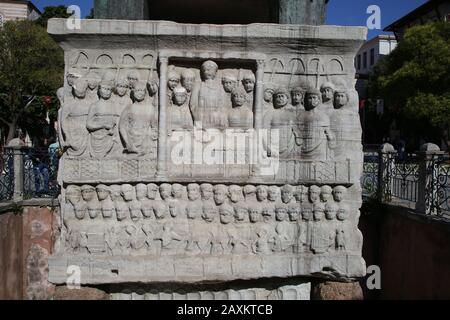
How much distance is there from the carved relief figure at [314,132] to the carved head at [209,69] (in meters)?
0.93

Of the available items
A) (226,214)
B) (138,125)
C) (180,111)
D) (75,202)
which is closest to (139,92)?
(138,125)

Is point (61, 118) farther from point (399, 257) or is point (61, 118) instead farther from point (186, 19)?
point (399, 257)

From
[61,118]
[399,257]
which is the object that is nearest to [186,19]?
[61,118]

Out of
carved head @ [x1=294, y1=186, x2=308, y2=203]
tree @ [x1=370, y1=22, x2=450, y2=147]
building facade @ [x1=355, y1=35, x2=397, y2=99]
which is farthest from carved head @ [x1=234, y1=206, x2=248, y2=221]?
building facade @ [x1=355, y1=35, x2=397, y2=99]

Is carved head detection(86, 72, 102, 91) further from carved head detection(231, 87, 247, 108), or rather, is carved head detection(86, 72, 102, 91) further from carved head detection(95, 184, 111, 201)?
carved head detection(231, 87, 247, 108)

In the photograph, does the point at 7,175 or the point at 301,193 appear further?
the point at 7,175

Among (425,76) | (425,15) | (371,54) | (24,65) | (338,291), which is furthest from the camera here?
(371,54)

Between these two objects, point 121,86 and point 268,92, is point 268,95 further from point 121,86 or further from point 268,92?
point 121,86

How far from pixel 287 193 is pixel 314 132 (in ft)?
2.12

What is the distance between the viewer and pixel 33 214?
6664 mm

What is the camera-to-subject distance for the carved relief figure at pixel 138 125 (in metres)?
3.94

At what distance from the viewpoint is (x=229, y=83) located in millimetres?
4039

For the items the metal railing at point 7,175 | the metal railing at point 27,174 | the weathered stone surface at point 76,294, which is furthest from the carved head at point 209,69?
the metal railing at point 7,175
